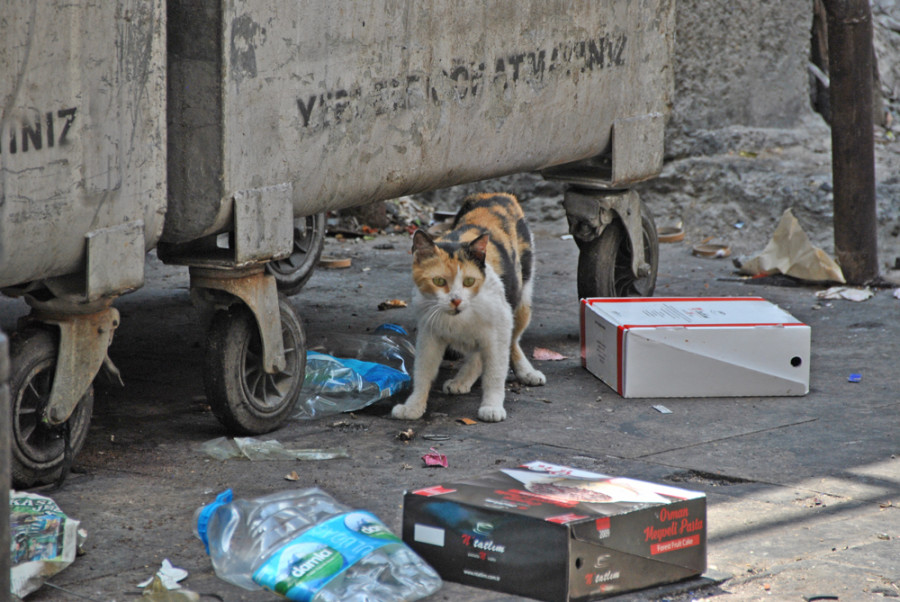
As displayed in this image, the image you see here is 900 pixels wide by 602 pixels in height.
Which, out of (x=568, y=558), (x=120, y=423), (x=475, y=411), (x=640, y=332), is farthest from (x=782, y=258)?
(x=568, y=558)

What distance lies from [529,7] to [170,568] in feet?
9.10

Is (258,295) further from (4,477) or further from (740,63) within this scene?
(740,63)

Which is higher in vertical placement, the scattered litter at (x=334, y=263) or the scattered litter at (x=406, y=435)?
the scattered litter at (x=334, y=263)

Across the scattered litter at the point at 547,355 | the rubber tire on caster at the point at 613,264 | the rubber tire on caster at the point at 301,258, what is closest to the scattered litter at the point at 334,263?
the rubber tire on caster at the point at 301,258

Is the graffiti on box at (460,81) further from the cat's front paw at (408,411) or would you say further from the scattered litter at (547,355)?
the scattered litter at (547,355)

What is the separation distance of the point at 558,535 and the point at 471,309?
167 centimetres

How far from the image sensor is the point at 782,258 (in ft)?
22.2

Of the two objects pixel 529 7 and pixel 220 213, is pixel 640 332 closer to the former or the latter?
pixel 529 7

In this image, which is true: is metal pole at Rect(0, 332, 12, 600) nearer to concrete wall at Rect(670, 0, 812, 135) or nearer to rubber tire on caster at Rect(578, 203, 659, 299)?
rubber tire on caster at Rect(578, 203, 659, 299)

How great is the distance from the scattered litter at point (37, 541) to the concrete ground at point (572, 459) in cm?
5

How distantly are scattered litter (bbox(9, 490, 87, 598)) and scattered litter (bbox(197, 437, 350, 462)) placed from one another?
87 centimetres

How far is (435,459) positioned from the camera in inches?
142

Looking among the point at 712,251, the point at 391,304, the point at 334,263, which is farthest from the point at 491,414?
the point at 712,251

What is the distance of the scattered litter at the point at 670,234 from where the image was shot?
26.6 feet
